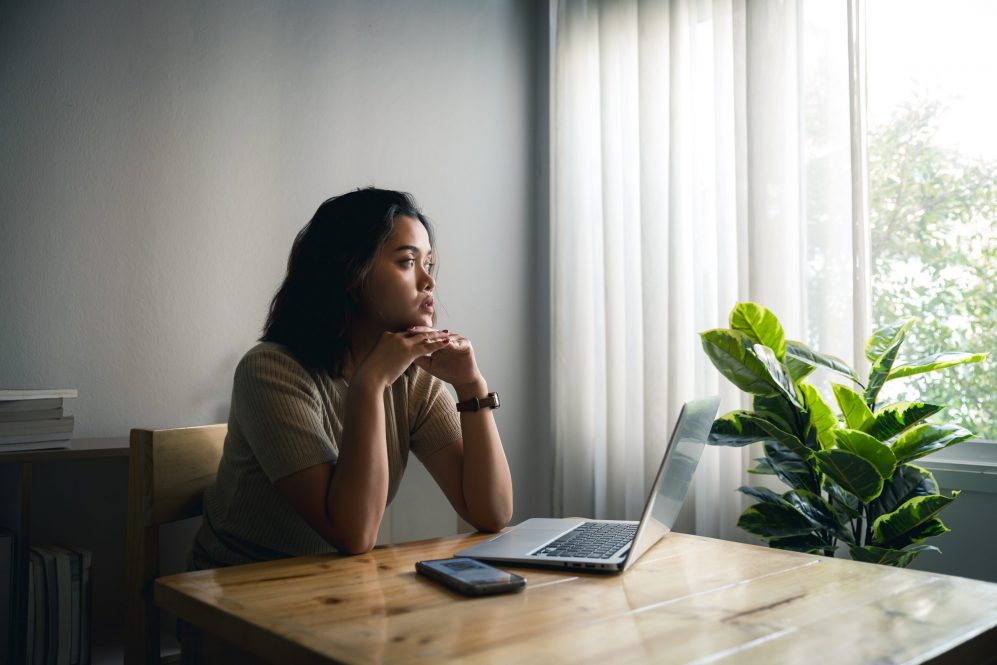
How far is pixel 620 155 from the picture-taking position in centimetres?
287

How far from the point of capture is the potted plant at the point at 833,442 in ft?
5.87

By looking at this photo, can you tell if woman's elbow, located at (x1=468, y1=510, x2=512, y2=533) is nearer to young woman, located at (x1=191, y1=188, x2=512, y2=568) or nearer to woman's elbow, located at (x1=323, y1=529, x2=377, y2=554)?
young woman, located at (x1=191, y1=188, x2=512, y2=568)

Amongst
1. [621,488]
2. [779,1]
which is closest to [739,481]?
[621,488]

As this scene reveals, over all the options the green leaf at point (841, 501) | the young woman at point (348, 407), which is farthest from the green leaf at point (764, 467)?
the young woman at point (348, 407)

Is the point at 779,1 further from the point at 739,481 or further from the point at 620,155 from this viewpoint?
the point at 739,481

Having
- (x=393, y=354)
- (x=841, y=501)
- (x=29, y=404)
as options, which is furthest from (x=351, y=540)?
(x=841, y=501)

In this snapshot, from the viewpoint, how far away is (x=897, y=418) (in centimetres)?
186

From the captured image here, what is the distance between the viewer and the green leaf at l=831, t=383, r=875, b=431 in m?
1.90

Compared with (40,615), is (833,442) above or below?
above

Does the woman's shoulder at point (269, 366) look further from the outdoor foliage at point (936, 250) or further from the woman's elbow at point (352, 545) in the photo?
the outdoor foliage at point (936, 250)

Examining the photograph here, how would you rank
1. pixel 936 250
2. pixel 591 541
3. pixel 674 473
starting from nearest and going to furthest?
pixel 674 473
pixel 591 541
pixel 936 250

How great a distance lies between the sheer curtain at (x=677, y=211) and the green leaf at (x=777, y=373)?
0.42 meters

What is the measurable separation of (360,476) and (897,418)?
124 cm

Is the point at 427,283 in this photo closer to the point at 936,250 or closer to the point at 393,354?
the point at 393,354
